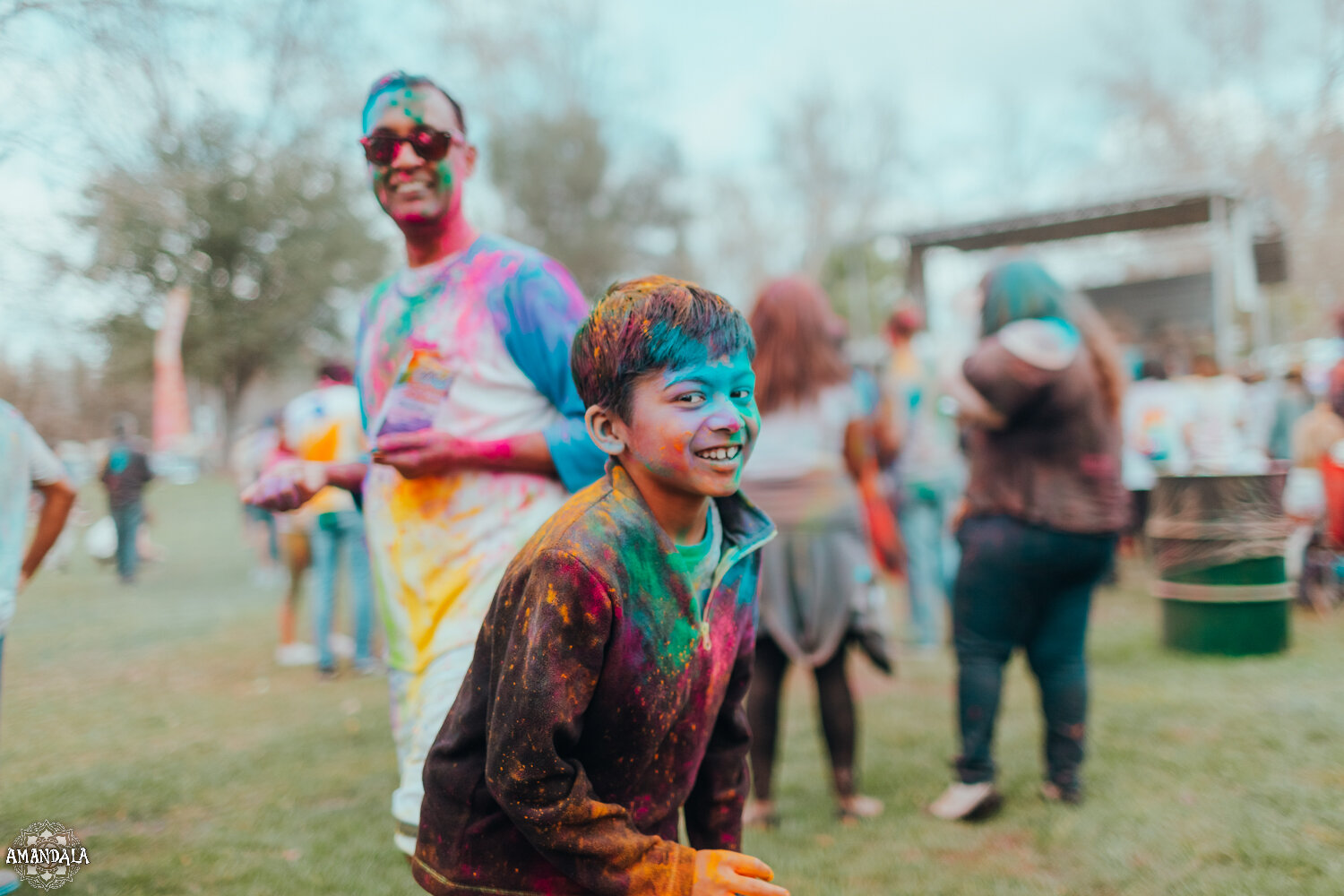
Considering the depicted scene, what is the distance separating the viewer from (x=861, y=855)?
10.8 ft

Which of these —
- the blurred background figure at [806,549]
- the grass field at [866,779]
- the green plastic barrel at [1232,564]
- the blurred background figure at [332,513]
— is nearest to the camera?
the grass field at [866,779]

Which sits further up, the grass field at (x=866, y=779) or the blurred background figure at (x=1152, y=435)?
the blurred background figure at (x=1152, y=435)

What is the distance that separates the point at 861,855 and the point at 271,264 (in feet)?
14.1

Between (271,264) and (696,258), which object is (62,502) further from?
(696,258)

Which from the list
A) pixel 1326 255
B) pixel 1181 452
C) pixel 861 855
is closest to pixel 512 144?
pixel 1326 255

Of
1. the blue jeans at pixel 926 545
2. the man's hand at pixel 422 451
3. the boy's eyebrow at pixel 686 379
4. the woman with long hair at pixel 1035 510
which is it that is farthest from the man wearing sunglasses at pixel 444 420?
the blue jeans at pixel 926 545

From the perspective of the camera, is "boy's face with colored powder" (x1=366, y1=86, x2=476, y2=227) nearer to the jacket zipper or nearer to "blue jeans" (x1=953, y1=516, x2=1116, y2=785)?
the jacket zipper

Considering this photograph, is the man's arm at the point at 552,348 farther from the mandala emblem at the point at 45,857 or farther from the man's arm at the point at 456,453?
the mandala emblem at the point at 45,857

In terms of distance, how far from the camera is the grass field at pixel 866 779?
316 centimetres

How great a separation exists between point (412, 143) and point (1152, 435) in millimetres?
7984

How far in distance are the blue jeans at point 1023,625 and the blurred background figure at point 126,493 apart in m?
9.36

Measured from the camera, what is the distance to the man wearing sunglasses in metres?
2.04

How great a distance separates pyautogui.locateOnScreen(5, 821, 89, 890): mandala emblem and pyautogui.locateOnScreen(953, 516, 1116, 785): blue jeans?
3.02m

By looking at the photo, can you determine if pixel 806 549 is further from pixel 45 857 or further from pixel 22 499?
pixel 45 857
